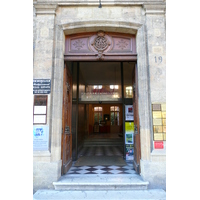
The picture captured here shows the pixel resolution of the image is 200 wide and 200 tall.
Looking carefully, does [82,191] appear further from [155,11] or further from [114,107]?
[114,107]

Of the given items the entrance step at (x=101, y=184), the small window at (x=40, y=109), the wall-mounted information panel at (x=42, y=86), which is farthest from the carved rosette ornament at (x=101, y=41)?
the entrance step at (x=101, y=184)

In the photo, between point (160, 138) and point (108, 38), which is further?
point (108, 38)

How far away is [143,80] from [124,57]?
82cm

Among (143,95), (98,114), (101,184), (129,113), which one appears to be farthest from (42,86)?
(98,114)

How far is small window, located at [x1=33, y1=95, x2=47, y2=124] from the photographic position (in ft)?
12.1

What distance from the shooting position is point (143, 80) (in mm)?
3902

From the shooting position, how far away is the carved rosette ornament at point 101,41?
421cm

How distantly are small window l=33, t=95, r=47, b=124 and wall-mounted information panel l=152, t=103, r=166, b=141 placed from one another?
2.54 metres

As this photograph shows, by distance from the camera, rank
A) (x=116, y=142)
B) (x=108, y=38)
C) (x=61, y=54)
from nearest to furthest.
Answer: (x=61, y=54) < (x=108, y=38) < (x=116, y=142)

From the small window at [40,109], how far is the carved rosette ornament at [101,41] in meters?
1.86

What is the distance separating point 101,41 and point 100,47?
0.19 meters

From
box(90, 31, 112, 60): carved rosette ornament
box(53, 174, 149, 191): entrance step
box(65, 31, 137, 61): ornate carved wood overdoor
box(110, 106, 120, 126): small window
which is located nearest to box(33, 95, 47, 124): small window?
box(65, 31, 137, 61): ornate carved wood overdoor

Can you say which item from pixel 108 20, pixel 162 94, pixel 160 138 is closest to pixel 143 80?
pixel 162 94

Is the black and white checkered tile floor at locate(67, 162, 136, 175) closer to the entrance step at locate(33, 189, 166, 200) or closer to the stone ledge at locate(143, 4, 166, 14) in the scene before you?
the entrance step at locate(33, 189, 166, 200)
